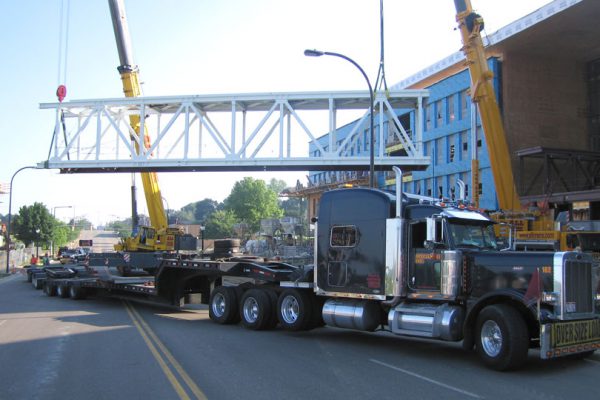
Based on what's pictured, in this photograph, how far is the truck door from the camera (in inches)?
410

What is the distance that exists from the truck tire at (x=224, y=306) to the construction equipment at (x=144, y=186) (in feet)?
35.2

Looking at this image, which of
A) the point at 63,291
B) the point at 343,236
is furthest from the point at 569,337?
the point at 63,291

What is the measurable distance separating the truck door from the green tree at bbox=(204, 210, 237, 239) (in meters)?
103

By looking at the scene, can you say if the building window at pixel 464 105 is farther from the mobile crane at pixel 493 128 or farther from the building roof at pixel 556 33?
the mobile crane at pixel 493 128

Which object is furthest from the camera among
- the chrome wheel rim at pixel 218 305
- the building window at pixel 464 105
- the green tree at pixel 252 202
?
the green tree at pixel 252 202

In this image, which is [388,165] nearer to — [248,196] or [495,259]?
[495,259]

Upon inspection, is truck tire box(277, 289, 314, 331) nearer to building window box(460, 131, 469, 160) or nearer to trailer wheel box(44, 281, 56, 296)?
trailer wheel box(44, 281, 56, 296)

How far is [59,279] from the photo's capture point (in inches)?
939

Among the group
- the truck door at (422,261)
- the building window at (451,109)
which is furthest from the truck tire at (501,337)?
the building window at (451,109)

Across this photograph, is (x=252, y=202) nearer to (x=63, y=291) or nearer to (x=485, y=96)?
(x=485, y=96)

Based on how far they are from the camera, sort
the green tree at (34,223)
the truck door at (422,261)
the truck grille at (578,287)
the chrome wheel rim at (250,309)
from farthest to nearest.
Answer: the green tree at (34,223)
the chrome wheel rim at (250,309)
the truck door at (422,261)
the truck grille at (578,287)

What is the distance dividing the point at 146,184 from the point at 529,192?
2631 cm

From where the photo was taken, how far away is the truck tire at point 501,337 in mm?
8781

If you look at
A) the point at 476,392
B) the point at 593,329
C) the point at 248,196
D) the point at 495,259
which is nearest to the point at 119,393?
the point at 476,392
